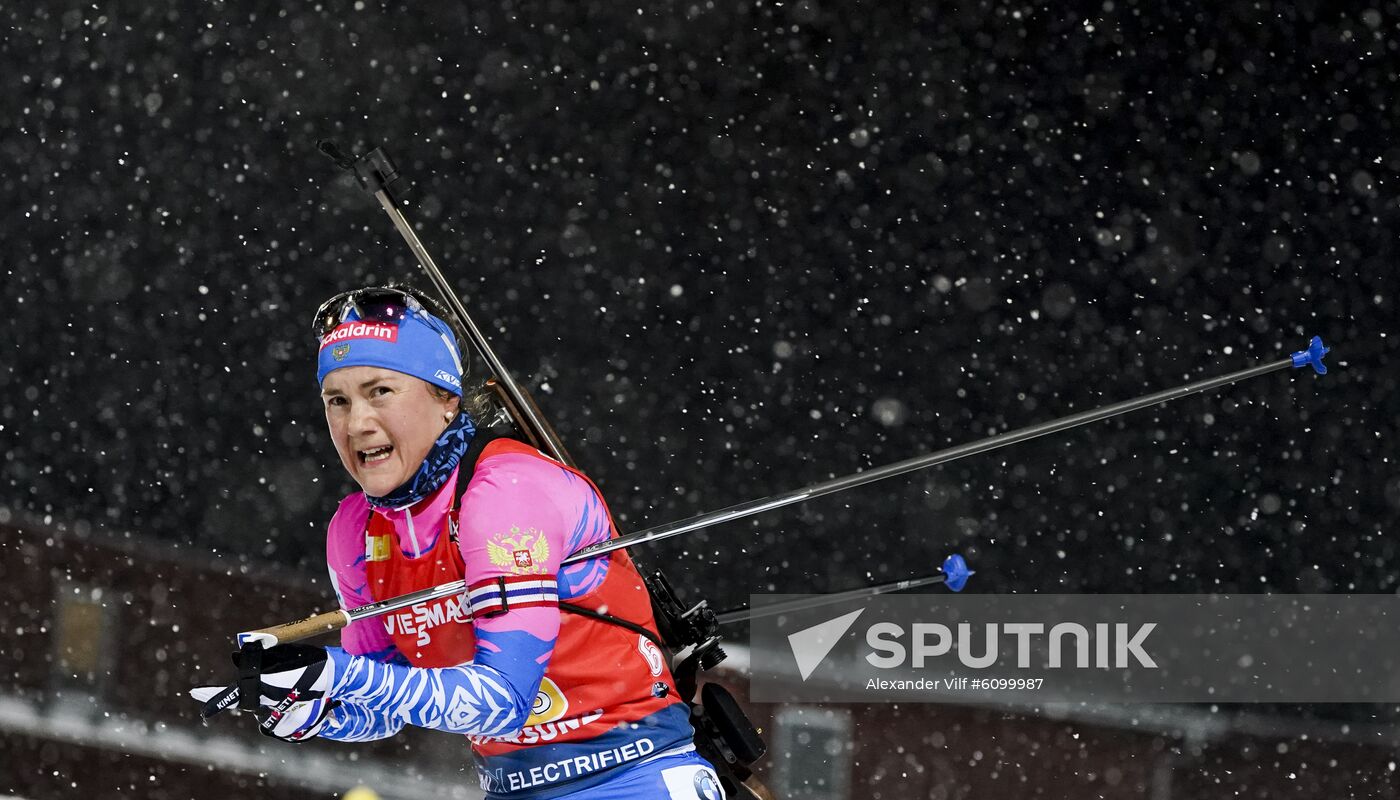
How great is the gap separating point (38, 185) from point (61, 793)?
339 centimetres

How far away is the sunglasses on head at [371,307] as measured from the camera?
2.59m

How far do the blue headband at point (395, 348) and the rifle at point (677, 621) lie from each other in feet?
0.77

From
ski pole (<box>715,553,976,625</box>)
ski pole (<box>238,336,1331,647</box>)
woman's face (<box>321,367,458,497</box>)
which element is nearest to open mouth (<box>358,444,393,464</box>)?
woman's face (<box>321,367,458,497</box>)

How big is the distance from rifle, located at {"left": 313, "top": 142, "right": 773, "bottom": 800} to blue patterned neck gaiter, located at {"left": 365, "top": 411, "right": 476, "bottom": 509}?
0.36 m

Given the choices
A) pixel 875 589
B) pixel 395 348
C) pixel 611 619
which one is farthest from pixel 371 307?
pixel 875 589

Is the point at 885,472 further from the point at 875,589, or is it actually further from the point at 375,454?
the point at 375,454

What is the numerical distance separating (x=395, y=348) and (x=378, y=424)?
0.50 ft

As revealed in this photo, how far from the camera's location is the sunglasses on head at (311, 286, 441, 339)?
102 inches

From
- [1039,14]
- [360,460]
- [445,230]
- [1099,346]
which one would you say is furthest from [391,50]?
[360,460]

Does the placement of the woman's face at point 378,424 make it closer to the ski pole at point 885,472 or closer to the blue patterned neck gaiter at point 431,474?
the blue patterned neck gaiter at point 431,474

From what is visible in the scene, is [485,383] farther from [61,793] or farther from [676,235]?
[676,235]

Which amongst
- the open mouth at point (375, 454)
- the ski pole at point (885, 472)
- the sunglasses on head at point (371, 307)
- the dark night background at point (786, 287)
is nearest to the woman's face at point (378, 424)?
the open mouth at point (375, 454)

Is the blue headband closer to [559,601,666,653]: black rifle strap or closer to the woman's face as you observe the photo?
the woman's face

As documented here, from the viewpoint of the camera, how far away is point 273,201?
313 inches
